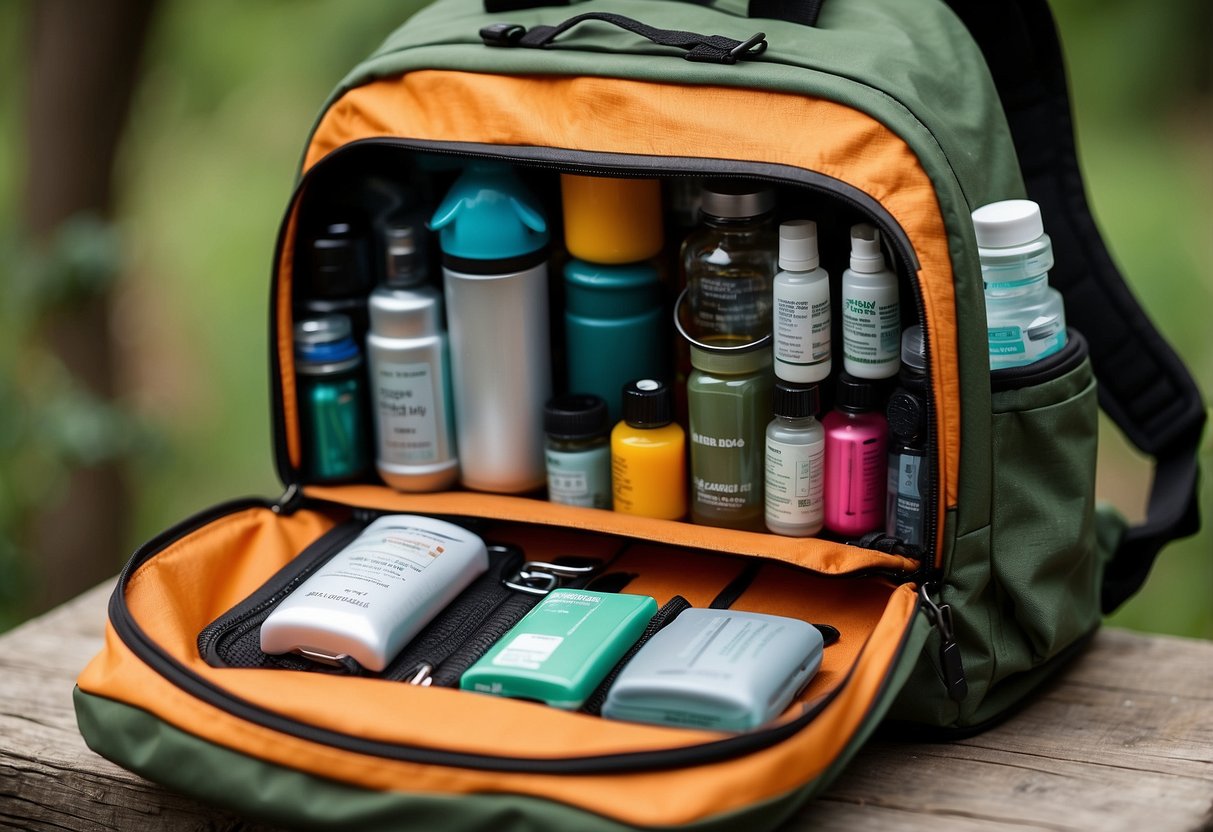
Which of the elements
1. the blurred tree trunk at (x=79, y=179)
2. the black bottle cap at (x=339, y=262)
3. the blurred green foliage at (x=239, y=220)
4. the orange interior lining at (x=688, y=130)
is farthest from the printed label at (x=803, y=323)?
the blurred tree trunk at (x=79, y=179)

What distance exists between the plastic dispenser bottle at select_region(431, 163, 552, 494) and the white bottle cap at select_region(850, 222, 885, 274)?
31cm

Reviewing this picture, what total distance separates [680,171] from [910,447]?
30cm

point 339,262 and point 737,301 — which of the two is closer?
point 737,301

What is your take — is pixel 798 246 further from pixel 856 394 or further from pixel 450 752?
pixel 450 752

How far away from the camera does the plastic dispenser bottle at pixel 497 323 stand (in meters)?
1.23

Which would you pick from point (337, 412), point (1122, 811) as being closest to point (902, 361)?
point (1122, 811)

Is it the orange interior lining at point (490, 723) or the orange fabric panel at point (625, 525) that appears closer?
the orange interior lining at point (490, 723)

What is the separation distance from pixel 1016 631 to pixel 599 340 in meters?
0.47

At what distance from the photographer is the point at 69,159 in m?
2.06

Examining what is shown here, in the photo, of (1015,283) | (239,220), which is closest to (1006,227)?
(1015,283)

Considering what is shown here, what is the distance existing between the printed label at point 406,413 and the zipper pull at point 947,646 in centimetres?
52

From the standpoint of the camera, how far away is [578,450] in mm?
1264

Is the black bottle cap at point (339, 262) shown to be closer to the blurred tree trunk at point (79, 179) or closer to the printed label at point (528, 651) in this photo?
the printed label at point (528, 651)

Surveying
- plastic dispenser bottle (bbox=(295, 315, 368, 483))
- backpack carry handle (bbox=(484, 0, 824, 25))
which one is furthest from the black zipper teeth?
backpack carry handle (bbox=(484, 0, 824, 25))
